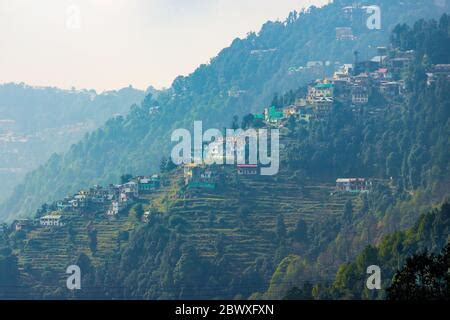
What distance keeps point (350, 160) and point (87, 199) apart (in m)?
8.78

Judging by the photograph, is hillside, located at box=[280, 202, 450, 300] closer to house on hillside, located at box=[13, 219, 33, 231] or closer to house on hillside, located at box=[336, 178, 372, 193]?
house on hillside, located at box=[336, 178, 372, 193]

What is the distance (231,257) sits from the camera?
1810 inches

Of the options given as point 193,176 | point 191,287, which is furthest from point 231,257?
point 193,176

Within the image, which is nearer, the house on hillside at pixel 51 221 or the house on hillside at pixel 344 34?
the house on hillside at pixel 51 221

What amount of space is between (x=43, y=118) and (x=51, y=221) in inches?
1819

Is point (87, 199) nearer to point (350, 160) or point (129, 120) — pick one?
point (350, 160)

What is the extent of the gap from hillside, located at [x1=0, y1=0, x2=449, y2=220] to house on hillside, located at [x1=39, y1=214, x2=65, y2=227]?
16402 mm

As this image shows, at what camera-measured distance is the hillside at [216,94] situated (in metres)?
70.7

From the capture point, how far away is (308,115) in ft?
181

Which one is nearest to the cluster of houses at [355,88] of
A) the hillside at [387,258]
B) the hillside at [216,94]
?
the hillside at [216,94]

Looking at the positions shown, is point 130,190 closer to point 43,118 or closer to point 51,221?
point 51,221

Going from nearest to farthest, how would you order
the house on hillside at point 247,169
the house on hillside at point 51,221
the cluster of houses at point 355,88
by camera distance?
the house on hillside at point 51,221, the house on hillside at point 247,169, the cluster of houses at point 355,88

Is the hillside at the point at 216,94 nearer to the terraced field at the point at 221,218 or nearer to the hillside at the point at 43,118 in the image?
the hillside at the point at 43,118

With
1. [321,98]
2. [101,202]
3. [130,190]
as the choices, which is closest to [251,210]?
[130,190]
